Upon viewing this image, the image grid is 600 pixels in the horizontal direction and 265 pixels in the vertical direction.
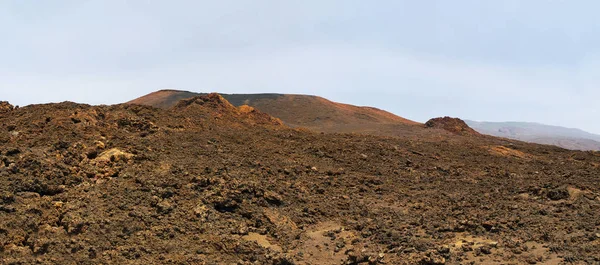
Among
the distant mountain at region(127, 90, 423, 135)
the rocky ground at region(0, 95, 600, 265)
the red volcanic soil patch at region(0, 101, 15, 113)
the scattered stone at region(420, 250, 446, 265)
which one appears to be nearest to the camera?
the scattered stone at region(420, 250, 446, 265)

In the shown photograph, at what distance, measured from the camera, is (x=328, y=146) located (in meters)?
11.3

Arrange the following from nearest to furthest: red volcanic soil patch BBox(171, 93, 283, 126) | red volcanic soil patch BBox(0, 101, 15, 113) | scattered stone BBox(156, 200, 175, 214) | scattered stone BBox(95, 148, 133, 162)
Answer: scattered stone BBox(156, 200, 175, 214) < scattered stone BBox(95, 148, 133, 162) < red volcanic soil patch BBox(0, 101, 15, 113) < red volcanic soil patch BBox(171, 93, 283, 126)

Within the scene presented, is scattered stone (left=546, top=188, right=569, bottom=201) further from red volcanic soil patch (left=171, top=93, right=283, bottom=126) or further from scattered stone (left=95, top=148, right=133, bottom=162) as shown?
red volcanic soil patch (left=171, top=93, right=283, bottom=126)

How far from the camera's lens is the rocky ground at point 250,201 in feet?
18.2

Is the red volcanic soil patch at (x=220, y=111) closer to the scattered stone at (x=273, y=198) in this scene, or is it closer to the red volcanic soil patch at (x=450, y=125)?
the scattered stone at (x=273, y=198)

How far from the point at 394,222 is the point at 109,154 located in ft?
17.7

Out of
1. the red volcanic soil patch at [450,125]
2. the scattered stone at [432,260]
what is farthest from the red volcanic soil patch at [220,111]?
the red volcanic soil patch at [450,125]

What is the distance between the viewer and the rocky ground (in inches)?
219

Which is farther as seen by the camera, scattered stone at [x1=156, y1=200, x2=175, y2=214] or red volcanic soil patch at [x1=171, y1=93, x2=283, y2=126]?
red volcanic soil patch at [x1=171, y1=93, x2=283, y2=126]

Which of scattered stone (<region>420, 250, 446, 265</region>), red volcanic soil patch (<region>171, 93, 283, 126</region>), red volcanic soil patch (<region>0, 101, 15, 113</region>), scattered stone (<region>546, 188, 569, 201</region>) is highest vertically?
red volcanic soil patch (<region>171, 93, 283, 126</region>)

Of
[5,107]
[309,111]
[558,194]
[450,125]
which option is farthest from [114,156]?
[309,111]

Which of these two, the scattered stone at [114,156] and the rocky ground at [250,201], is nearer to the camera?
the rocky ground at [250,201]

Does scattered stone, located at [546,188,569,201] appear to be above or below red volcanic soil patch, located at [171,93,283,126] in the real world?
below

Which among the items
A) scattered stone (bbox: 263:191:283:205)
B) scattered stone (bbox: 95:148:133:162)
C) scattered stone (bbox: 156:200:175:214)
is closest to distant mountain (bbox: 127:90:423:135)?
scattered stone (bbox: 263:191:283:205)
